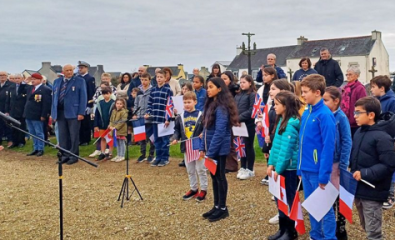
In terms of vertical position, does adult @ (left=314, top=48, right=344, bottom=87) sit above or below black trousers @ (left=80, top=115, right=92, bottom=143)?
above

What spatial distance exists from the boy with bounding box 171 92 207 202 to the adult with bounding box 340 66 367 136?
9.15ft

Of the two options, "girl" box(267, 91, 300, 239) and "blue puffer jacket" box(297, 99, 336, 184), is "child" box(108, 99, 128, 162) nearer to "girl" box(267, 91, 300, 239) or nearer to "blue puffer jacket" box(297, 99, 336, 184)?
"girl" box(267, 91, 300, 239)

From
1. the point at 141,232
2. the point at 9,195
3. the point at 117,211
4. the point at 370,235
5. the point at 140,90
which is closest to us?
the point at 370,235

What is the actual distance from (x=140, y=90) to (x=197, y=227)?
5.28 m

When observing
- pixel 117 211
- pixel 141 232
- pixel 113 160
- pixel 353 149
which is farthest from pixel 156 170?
pixel 353 149

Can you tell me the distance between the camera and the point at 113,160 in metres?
10.1

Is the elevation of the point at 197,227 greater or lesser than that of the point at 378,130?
lesser

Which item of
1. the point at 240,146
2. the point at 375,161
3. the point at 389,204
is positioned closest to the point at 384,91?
the point at 389,204

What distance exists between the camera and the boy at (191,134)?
21.1ft

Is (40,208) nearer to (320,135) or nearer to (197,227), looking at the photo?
(197,227)

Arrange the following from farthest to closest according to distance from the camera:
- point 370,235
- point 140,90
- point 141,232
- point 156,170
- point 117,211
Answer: point 140,90 < point 156,170 < point 117,211 < point 141,232 < point 370,235

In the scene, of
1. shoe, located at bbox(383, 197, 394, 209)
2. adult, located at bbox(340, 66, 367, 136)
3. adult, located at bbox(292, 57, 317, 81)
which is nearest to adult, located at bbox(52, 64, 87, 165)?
adult, located at bbox(292, 57, 317, 81)

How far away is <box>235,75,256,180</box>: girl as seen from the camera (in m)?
7.41

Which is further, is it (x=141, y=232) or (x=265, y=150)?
(x=265, y=150)
